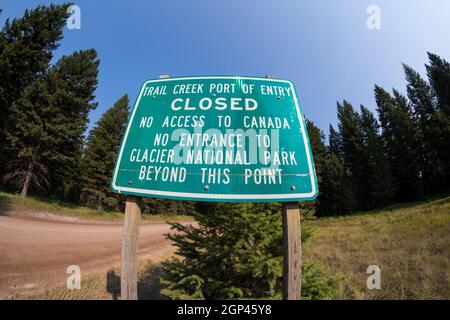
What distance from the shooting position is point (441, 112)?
35.1 metres

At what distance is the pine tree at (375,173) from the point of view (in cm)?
3897

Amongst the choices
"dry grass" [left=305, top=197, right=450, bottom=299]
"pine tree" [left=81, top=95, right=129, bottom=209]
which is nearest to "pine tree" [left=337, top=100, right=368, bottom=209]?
"dry grass" [left=305, top=197, right=450, bottom=299]

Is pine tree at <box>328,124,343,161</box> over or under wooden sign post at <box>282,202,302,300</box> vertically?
over

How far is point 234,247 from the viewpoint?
11.6ft

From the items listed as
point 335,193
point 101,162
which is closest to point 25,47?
point 101,162

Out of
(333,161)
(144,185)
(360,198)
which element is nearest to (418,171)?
(360,198)

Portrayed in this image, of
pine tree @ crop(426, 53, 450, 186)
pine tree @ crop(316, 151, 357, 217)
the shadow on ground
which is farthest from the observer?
pine tree @ crop(316, 151, 357, 217)

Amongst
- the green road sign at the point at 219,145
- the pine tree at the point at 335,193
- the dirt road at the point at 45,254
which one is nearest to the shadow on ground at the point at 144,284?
the dirt road at the point at 45,254

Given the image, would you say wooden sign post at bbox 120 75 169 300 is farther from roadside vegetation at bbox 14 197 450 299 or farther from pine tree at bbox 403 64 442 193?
pine tree at bbox 403 64 442 193

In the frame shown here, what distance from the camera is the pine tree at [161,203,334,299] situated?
3.40 metres

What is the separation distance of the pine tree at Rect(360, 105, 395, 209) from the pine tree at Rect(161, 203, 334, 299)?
4349 cm

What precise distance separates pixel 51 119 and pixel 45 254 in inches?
702
